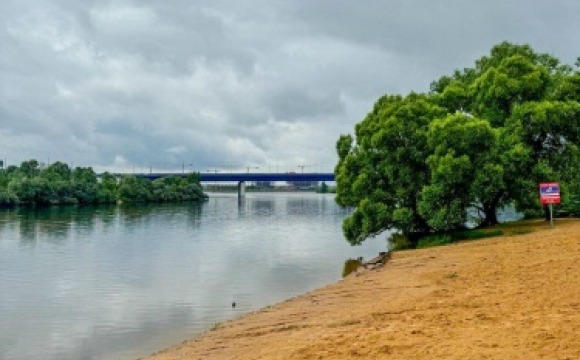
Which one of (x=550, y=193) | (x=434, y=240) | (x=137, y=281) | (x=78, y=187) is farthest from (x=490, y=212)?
(x=78, y=187)

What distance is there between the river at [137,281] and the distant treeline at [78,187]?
6468 cm

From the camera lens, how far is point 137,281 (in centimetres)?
3712

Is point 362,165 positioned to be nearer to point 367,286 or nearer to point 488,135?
point 488,135

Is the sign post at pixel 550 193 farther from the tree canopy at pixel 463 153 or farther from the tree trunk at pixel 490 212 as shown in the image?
the tree trunk at pixel 490 212

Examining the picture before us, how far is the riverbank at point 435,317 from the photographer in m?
12.1

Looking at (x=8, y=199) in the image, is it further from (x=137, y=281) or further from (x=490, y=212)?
(x=490, y=212)

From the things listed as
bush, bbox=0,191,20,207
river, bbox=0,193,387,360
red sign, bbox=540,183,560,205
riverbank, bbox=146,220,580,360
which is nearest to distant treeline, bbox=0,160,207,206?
bush, bbox=0,191,20,207

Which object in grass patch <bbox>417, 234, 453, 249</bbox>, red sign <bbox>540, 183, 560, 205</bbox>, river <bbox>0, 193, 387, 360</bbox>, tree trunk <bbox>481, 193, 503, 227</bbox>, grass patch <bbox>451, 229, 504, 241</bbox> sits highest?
red sign <bbox>540, 183, 560, 205</bbox>

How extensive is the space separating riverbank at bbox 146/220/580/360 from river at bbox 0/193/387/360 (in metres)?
4.76

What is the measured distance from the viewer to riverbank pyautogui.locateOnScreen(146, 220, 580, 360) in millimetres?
12141

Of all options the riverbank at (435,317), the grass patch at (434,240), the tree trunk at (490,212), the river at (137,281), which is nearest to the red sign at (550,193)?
the grass patch at (434,240)

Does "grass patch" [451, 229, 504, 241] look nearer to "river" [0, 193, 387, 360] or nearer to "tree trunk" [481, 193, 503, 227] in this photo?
"tree trunk" [481, 193, 503, 227]

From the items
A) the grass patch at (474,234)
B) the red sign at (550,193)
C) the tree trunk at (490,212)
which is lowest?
the grass patch at (474,234)

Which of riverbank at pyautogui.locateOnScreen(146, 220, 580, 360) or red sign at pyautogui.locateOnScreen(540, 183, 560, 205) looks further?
red sign at pyautogui.locateOnScreen(540, 183, 560, 205)
